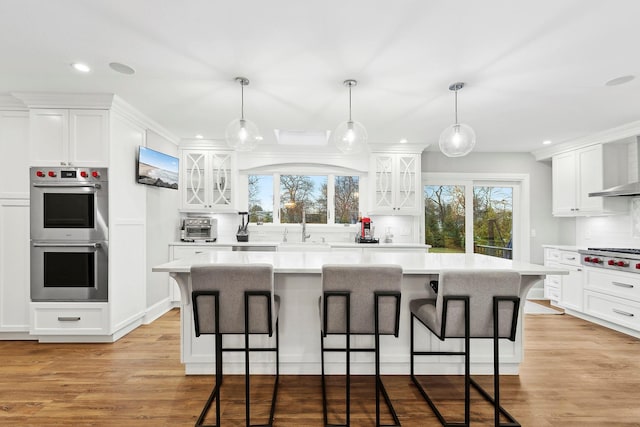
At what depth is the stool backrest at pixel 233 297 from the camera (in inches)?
68.4

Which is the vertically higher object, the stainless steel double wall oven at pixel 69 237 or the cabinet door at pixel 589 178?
the cabinet door at pixel 589 178

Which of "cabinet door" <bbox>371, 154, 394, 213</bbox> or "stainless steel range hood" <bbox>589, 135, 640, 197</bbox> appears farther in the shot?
"cabinet door" <bbox>371, 154, 394, 213</bbox>

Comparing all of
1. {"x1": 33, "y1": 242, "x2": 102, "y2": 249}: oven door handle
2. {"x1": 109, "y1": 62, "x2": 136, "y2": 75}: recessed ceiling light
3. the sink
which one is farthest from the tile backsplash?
{"x1": 33, "y1": 242, "x2": 102, "y2": 249}: oven door handle

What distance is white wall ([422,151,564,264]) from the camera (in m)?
5.00

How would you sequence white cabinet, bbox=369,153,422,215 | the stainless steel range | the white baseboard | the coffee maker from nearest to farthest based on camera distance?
1. the stainless steel range
2. the white baseboard
3. the coffee maker
4. white cabinet, bbox=369,153,422,215

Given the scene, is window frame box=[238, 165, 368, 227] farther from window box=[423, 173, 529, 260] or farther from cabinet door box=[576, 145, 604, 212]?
cabinet door box=[576, 145, 604, 212]

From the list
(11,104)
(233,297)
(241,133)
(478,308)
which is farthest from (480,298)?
(11,104)

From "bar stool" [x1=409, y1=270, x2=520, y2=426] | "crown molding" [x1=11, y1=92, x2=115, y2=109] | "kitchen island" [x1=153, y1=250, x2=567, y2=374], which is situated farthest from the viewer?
"crown molding" [x1=11, y1=92, x2=115, y2=109]

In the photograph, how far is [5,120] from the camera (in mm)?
3045

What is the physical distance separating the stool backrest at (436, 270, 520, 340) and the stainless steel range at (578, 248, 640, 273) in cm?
270

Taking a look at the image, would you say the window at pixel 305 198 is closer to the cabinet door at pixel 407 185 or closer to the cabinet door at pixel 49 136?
the cabinet door at pixel 407 185

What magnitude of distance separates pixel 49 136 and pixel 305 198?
3266mm

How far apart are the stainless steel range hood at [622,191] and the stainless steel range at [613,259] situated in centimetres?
68

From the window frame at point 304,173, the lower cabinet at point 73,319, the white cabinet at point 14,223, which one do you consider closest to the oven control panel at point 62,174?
the white cabinet at point 14,223
